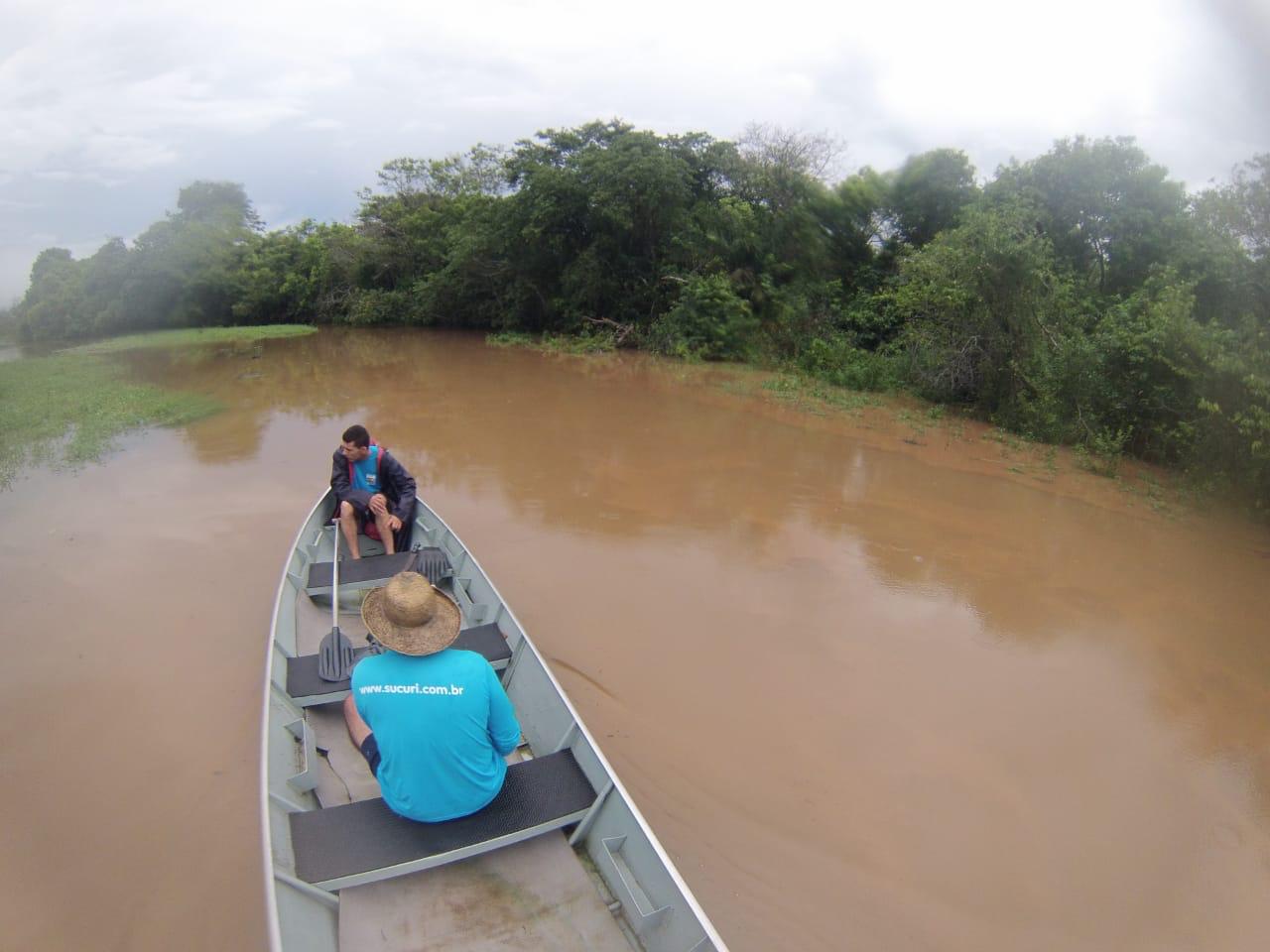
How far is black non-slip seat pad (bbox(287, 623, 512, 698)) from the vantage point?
4168 mm

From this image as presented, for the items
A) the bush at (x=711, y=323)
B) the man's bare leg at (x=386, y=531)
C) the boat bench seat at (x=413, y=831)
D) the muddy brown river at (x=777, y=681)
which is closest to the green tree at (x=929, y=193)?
the bush at (x=711, y=323)

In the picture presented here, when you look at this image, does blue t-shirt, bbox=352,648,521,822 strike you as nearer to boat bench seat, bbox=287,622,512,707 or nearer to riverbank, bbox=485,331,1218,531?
boat bench seat, bbox=287,622,512,707

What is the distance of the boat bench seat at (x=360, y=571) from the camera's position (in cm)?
549

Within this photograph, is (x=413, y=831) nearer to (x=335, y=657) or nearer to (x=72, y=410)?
(x=335, y=657)

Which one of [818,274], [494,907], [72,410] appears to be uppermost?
[818,274]

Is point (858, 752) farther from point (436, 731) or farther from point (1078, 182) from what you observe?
point (1078, 182)

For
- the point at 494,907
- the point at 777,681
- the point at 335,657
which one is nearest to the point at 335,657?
the point at 335,657

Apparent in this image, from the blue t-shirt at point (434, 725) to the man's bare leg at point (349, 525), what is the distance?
10.7ft

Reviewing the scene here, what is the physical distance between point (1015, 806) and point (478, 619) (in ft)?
11.1

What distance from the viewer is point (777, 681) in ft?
16.9

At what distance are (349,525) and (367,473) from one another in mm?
475

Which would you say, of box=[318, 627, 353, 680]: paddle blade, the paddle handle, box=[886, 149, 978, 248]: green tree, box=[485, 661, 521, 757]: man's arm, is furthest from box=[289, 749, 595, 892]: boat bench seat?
box=[886, 149, 978, 248]: green tree

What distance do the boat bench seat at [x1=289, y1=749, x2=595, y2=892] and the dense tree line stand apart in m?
7.99

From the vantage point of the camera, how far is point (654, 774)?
167 inches
